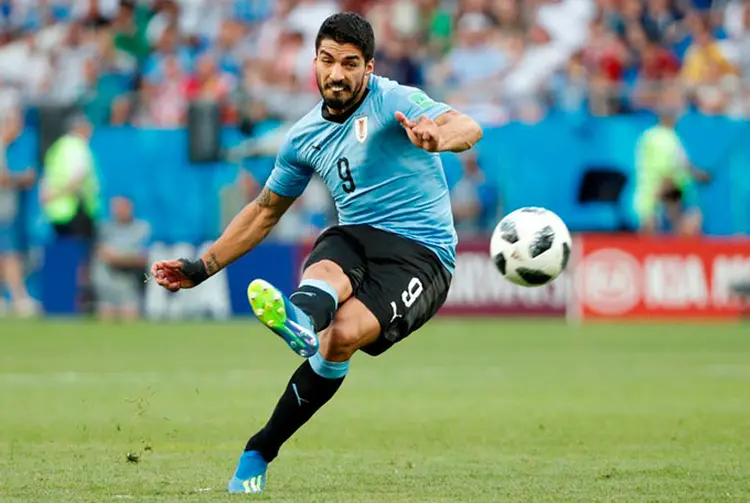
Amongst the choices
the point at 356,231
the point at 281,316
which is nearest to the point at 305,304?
the point at 281,316

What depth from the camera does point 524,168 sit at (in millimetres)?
21219

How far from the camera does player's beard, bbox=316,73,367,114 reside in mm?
7172

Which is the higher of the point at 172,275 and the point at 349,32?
the point at 349,32

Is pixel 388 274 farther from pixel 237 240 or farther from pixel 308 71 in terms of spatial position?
pixel 308 71

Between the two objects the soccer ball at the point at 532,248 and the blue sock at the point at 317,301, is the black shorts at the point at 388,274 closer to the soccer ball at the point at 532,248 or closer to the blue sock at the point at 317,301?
the blue sock at the point at 317,301

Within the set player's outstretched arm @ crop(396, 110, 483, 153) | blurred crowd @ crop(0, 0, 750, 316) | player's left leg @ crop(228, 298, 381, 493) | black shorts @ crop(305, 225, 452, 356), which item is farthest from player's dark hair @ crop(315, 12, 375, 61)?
blurred crowd @ crop(0, 0, 750, 316)

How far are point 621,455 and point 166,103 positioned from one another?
14953 mm

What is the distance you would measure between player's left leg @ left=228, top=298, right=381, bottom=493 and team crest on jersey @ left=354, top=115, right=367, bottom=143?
78 cm

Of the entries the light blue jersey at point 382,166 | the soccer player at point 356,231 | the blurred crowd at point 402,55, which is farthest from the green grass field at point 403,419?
the blurred crowd at point 402,55

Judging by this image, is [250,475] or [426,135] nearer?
[426,135]

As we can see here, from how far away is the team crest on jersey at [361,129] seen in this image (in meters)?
7.29

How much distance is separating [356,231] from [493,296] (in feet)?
43.5

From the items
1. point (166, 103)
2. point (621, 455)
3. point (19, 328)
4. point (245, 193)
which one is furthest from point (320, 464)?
point (166, 103)

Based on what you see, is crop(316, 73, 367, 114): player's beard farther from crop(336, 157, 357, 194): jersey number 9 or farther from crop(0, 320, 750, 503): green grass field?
crop(0, 320, 750, 503): green grass field
